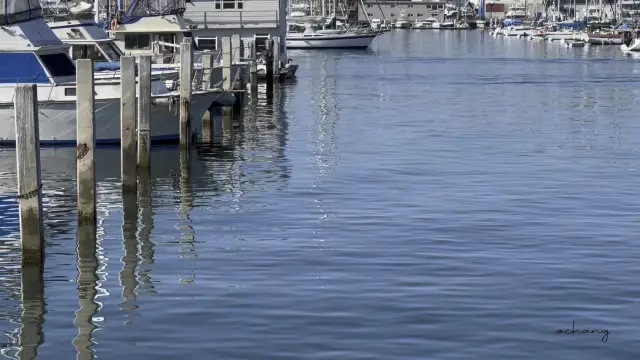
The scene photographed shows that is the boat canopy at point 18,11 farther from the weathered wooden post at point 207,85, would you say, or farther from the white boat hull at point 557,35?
the white boat hull at point 557,35

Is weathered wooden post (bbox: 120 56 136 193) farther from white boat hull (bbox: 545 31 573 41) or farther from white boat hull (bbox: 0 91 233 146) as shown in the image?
white boat hull (bbox: 545 31 573 41)

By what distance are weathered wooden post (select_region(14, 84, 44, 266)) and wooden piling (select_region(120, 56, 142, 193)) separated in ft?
22.6

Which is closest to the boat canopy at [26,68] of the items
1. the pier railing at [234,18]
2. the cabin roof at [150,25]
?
the cabin roof at [150,25]

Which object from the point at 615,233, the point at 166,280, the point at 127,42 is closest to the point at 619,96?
the point at 127,42

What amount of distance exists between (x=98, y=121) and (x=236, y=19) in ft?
99.9

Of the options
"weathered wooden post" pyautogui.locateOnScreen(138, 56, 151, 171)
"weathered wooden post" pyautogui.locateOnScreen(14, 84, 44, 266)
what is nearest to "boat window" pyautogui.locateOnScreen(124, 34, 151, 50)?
"weathered wooden post" pyautogui.locateOnScreen(138, 56, 151, 171)

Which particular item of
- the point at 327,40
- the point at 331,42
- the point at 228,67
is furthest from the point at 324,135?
the point at 331,42

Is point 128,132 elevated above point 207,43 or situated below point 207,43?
below

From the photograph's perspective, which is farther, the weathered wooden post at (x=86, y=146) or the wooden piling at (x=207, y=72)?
the wooden piling at (x=207, y=72)

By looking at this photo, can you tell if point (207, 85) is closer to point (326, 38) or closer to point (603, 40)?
point (326, 38)

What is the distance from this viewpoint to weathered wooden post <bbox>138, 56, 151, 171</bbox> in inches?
1094

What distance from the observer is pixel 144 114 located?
27.8 m

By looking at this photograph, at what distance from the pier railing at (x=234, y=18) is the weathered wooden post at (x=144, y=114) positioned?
115ft

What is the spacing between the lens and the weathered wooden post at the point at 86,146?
22.8 metres
